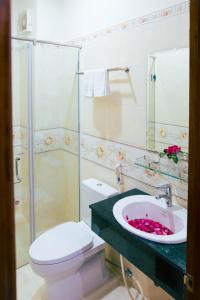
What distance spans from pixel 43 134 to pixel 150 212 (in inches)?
53.9

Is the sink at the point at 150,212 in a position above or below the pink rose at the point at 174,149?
below

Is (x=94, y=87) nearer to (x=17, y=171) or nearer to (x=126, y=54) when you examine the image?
(x=126, y=54)

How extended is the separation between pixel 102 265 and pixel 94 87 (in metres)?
1.45

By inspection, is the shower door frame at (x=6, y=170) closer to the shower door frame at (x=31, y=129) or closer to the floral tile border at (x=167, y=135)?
the floral tile border at (x=167, y=135)

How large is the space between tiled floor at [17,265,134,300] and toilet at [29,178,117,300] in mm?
57

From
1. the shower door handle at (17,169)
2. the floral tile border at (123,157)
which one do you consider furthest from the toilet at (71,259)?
the shower door handle at (17,169)

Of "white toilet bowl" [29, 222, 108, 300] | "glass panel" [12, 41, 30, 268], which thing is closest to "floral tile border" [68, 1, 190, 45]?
"glass panel" [12, 41, 30, 268]

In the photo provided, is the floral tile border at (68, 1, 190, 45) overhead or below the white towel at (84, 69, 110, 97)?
overhead

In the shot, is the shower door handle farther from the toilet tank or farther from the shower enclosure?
the toilet tank

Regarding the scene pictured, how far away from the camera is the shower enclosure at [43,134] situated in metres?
2.45

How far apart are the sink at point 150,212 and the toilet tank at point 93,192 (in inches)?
12.9

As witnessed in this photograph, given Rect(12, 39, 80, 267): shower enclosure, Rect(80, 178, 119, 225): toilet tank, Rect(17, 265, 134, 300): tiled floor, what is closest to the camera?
Rect(17, 265, 134, 300): tiled floor

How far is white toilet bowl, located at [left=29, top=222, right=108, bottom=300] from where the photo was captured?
5.62 ft

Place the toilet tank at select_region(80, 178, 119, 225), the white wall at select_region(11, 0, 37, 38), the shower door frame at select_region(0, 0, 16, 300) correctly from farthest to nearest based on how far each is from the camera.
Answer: the white wall at select_region(11, 0, 37, 38) < the toilet tank at select_region(80, 178, 119, 225) < the shower door frame at select_region(0, 0, 16, 300)
